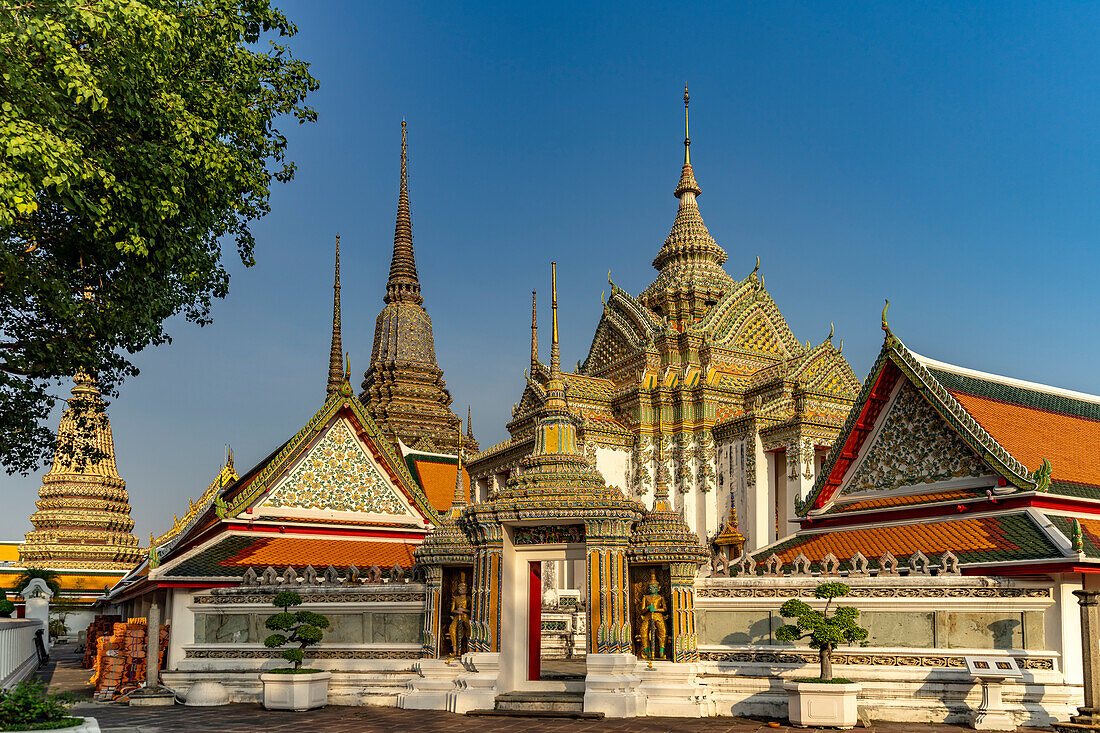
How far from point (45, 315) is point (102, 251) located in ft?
4.79

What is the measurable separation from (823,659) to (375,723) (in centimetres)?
582

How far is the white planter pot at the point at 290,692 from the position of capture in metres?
14.5

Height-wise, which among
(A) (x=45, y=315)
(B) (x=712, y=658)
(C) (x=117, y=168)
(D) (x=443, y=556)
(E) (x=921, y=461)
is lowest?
(B) (x=712, y=658)

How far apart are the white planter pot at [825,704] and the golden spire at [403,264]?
36.5m

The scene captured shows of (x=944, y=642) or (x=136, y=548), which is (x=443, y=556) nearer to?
(x=944, y=642)

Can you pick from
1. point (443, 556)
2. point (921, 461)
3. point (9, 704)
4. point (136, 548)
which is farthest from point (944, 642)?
point (136, 548)

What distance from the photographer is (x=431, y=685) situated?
47.8ft

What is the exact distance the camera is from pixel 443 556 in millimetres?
15203

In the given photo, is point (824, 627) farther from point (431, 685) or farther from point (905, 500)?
point (431, 685)

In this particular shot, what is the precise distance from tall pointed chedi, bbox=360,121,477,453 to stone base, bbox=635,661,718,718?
88.9 ft

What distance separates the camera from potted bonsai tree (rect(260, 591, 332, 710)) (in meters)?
14.6

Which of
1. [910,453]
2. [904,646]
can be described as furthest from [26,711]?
[910,453]

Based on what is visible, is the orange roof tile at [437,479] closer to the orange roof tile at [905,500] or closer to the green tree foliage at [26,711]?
the orange roof tile at [905,500]

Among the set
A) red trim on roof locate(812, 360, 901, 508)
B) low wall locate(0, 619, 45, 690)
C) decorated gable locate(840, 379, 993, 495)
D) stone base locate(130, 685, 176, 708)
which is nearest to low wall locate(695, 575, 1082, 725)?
decorated gable locate(840, 379, 993, 495)
